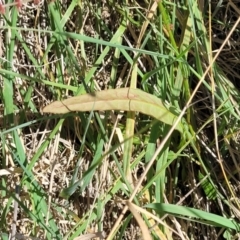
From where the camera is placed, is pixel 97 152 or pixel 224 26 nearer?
pixel 97 152

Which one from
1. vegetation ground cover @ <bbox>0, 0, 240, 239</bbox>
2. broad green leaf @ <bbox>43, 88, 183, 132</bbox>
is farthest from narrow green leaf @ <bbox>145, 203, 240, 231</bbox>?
broad green leaf @ <bbox>43, 88, 183, 132</bbox>

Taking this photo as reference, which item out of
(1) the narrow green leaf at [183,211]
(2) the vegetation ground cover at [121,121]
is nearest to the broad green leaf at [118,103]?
(2) the vegetation ground cover at [121,121]

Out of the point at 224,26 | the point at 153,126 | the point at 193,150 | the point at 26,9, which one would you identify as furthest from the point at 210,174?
the point at 26,9

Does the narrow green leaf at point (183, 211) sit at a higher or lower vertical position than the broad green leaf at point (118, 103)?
lower

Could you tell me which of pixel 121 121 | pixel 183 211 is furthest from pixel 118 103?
pixel 183 211

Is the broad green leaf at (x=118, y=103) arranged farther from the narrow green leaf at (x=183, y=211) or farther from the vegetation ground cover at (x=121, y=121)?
the narrow green leaf at (x=183, y=211)

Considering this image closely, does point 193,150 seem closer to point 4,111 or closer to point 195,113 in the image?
point 195,113

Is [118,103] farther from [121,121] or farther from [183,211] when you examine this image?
[183,211]

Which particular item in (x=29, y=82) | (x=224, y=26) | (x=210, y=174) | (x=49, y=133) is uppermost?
(x=224, y=26)
